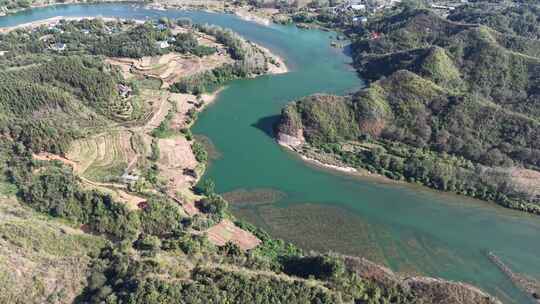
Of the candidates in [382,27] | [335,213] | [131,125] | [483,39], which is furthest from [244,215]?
[382,27]

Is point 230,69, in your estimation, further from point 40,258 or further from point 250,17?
point 40,258

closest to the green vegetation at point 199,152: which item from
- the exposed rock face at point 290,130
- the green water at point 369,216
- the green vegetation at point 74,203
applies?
the green water at point 369,216

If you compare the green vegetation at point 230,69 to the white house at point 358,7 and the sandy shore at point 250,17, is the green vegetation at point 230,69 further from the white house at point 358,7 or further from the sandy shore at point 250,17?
the white house at point 358,7

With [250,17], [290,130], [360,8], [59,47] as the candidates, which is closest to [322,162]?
[290,130]

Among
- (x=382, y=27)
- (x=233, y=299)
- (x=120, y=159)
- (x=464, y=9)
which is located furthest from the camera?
(x=464, y=9)

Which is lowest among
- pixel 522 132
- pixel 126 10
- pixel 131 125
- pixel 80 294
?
pixel 80 294

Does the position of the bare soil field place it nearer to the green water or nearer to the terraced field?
the green water

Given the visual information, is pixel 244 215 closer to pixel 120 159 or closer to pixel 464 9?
pixel 120 159

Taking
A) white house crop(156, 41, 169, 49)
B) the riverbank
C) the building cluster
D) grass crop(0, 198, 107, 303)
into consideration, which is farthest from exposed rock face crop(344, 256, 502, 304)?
the building cluster
